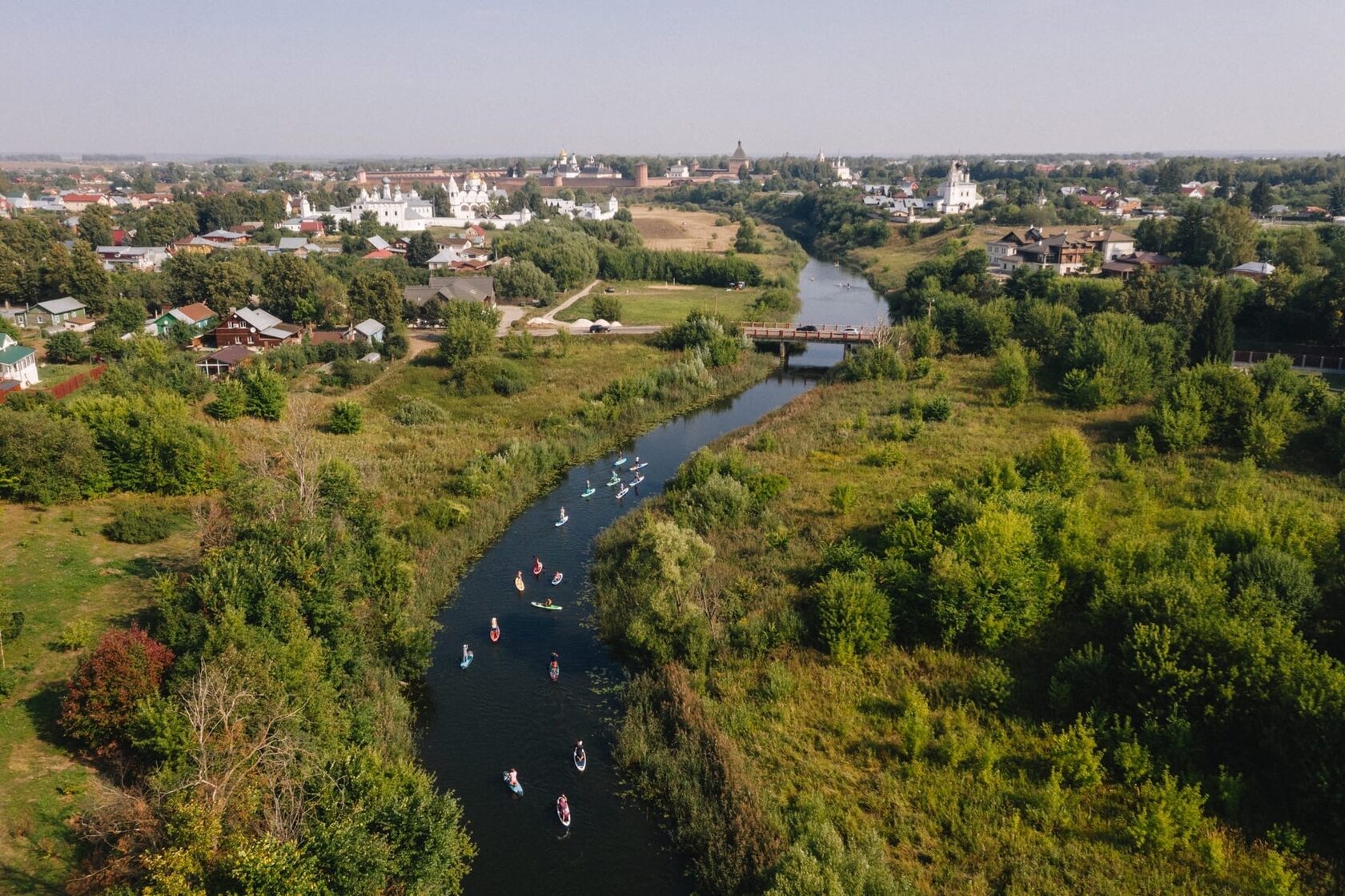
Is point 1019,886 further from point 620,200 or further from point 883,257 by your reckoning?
point 620,200

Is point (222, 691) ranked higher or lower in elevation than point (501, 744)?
higher

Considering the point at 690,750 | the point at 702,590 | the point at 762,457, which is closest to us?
the point at 690,750

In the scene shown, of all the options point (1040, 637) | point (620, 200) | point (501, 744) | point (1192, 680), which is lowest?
point (501, 744)

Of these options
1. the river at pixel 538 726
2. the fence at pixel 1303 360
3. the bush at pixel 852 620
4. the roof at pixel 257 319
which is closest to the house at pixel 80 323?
the roof at pixel 257 319

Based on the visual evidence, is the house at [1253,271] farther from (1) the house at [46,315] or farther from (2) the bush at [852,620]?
(1) the house at [46,315]

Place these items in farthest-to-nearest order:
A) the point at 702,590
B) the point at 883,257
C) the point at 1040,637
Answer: the point at 883,257 → the point at 702,590 → the point at 1040,637

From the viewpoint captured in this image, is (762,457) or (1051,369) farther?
(1051,369)

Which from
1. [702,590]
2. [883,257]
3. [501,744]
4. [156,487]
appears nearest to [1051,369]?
[702,590]

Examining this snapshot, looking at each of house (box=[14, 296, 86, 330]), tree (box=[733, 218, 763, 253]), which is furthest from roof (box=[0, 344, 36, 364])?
tree (box=[733, 218, 763, 253])

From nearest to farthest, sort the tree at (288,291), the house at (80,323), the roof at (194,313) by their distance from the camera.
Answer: the house at (80,323) → the roof at (194,313) → the tree at (288,291)
